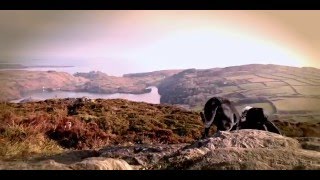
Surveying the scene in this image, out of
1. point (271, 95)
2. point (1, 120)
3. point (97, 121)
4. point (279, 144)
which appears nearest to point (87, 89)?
point (97, 121)

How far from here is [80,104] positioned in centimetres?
1285

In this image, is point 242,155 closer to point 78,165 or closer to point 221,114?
point 78,165

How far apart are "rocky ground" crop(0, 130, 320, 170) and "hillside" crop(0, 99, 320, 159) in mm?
1887

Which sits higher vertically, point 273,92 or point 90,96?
point 273,92

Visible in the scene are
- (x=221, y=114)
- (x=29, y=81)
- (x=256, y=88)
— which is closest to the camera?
(x=221, y=114)

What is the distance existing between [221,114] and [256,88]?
2645 mm

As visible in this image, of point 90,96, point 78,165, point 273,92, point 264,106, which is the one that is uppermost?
point 273,92

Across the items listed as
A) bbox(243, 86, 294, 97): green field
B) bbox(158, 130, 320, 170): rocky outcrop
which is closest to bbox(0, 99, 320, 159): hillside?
bbox(243, 86, 294, 97): green field

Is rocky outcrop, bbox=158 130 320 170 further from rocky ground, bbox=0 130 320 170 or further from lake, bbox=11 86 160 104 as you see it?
lake, bbox=11 86 160 104

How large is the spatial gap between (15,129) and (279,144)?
16.8ft

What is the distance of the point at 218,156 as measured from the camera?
6719mm

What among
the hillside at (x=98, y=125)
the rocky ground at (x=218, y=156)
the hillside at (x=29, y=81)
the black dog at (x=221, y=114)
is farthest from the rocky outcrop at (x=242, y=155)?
the hillside at (x=29, y=81)

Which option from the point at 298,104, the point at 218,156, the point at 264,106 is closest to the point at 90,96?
the point at 264,106
